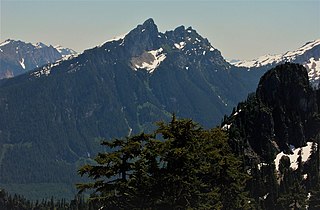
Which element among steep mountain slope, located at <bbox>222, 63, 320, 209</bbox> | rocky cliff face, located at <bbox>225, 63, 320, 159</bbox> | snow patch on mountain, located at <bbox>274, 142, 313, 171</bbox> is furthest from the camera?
rocky cliff face, located at <bbox>225, 63, 320, 159</bbox>

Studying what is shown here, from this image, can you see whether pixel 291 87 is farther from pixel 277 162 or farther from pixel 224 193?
pixel 224 193

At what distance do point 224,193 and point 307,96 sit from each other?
5207 inches

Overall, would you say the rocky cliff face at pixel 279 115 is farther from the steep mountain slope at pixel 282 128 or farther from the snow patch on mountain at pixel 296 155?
the snow patch on mountain at pixel 296 155

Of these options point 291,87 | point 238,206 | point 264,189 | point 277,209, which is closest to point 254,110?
point 291,87

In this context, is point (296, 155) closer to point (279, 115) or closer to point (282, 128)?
point (282, 128)

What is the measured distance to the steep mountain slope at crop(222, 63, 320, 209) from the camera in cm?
15538

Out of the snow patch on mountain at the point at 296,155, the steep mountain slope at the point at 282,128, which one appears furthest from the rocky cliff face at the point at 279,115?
the snow patch on mountain at the point at 296,155

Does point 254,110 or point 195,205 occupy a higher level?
point 254,110

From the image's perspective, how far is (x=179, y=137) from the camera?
49688mm

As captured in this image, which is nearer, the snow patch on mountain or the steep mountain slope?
the steep mountain slope

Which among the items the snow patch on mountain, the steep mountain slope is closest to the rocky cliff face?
the steep mountain slope

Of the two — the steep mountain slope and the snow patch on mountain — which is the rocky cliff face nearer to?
the steep mountain slope

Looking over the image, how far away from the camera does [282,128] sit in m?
181

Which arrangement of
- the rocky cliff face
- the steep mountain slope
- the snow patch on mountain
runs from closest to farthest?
the steep mountain slope, the snow patch on mountain, the rocky cliff face
